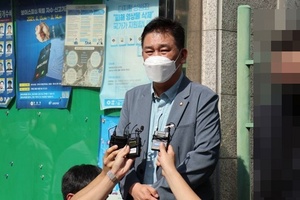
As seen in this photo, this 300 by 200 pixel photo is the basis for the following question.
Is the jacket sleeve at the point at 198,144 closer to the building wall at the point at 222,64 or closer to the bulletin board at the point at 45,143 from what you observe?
the building wall at the point at 222,64

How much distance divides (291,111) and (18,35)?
13.1ft

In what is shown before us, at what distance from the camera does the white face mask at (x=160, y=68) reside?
13.8ft

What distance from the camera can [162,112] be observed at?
4387 mm

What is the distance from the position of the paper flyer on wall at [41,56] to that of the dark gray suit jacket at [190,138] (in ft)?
6.56

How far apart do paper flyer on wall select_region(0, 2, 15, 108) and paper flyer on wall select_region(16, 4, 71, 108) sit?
7cm

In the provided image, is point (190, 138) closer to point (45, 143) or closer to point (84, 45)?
point (84, 45)

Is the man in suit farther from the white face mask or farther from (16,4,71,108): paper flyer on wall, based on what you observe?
(16,4,71,108): paper flyer on wall

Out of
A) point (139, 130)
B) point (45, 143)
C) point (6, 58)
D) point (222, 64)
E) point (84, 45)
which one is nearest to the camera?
point (139, 130)

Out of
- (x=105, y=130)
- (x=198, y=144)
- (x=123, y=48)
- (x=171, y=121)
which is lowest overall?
(x=105, y=130)

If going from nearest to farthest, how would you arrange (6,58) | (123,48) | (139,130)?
(139,130), (123,48), (6,58)

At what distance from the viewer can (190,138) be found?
4.24 meters

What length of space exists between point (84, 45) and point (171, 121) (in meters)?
2.03

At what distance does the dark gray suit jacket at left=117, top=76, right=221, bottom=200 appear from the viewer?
162 inches

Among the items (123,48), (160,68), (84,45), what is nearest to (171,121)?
(160,68)
